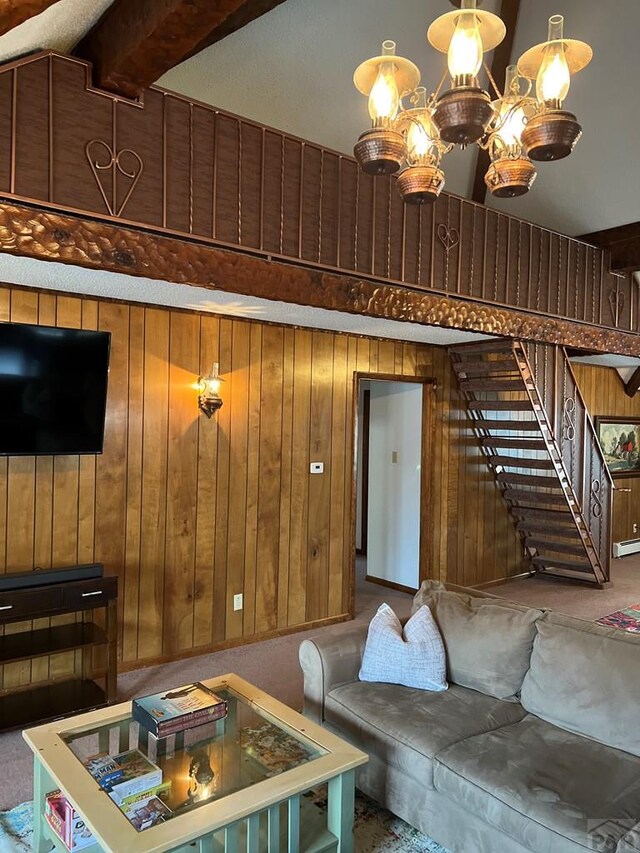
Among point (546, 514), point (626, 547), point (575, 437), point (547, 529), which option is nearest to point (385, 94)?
point (575, 437)

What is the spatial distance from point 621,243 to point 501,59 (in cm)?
190

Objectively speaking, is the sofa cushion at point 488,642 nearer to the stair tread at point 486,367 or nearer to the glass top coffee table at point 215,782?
the glass top coffee table at point 215,782

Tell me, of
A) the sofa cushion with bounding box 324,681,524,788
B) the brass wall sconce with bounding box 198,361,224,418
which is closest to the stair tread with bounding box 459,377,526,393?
the brass wall sconce with bounding box 198,361,224,418

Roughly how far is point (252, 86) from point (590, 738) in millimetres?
3708

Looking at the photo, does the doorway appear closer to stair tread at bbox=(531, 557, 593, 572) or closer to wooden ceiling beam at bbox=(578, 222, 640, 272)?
stair tread at bbox=(531, 557, 593, 572)

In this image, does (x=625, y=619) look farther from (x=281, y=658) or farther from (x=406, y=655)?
(x=406, y=655)

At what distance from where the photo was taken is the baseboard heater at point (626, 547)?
7.95m

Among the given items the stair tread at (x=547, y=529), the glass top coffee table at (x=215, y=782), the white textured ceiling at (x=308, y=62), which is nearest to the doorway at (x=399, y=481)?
the stair tread at (x=547, y=529)

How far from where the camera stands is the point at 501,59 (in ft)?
14.4

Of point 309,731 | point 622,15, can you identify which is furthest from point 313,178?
point 309,731

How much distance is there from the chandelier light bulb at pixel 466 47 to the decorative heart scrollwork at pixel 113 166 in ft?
5.24

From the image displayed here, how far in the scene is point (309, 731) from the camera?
2.22 m

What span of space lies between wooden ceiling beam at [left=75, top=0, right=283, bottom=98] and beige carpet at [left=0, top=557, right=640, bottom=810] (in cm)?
265

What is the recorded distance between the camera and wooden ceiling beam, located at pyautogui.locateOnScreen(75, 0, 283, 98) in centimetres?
219
